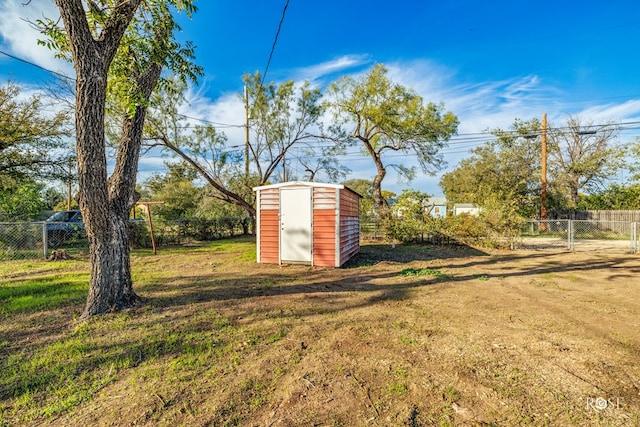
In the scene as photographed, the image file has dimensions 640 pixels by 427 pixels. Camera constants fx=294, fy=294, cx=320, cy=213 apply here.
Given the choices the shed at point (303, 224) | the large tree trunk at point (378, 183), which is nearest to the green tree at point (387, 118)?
the large tree trunk at point (378, 183)

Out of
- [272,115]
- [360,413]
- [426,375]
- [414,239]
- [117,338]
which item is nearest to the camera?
[360,413]

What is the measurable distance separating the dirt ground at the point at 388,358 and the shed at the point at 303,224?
6.21 ft

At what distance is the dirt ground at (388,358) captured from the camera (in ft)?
6.18

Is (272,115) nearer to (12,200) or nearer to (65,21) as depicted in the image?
(12,200)

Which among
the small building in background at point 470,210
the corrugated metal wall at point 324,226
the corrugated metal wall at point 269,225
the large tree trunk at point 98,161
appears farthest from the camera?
the small building in background at point 470,210

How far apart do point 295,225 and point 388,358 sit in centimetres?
508

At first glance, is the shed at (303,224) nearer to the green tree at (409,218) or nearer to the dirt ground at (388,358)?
the dirt ground at (388,358)

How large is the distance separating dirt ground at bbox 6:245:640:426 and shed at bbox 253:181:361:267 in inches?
74.6

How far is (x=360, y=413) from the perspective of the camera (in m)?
1.87

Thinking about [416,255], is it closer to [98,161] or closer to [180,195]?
[98,161]

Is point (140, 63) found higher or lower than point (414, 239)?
higher

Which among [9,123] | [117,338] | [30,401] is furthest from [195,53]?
[9,123]

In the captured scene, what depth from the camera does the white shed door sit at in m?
7.32

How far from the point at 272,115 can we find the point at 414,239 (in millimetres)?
8500
